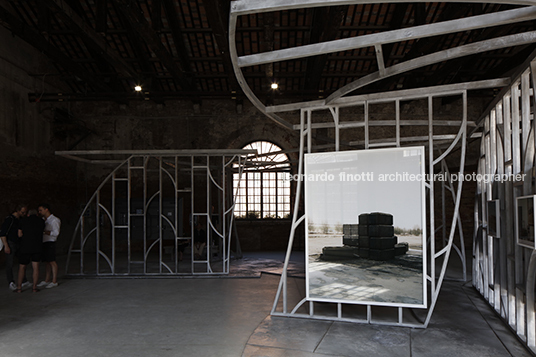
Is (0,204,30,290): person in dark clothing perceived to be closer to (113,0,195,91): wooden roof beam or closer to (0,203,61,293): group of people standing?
Answer: (0,203,61,293): group of people standing

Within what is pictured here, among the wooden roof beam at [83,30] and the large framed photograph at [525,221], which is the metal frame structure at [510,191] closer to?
the large framed photograph at [525,221]

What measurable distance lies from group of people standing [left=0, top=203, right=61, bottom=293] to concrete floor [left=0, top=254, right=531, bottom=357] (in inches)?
16.0

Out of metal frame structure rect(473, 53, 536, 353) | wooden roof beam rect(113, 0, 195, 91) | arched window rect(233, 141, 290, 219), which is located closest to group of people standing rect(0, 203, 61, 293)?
wooden roof beam rect(113, 0, 195, 91)

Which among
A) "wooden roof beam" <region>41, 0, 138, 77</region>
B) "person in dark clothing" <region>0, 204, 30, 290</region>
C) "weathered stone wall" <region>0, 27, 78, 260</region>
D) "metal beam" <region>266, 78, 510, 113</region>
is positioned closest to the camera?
"metal beam" <region>266, 78, 510, 113</region>

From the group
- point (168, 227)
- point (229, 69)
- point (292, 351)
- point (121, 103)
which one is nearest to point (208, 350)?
point (292, 351)

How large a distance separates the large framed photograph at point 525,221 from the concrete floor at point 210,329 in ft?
3.78

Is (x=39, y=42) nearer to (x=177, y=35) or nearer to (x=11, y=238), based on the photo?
(x=177, y=35)

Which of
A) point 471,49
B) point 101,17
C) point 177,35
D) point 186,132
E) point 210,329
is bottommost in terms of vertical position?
point 210,329

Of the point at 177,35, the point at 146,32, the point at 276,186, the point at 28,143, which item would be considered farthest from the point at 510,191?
the point at 28,143

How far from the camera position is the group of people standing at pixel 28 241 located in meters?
7.08

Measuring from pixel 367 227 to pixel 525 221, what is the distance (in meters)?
1.64

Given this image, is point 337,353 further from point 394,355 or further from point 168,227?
point 168,227

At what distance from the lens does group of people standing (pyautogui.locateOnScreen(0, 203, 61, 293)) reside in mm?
7078

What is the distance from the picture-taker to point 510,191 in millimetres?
4805
